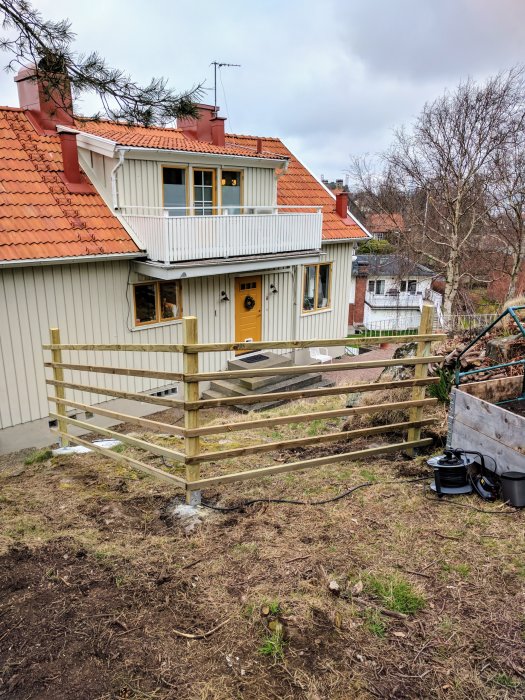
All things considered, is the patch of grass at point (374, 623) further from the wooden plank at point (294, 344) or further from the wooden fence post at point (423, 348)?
the wooden fence post at point (423, 348)

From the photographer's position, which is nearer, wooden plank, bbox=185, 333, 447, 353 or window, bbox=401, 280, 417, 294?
wooden plank, bbox=185, 333, 447, 353

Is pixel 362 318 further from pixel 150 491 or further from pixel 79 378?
pixel 150 491

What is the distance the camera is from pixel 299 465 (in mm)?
4789

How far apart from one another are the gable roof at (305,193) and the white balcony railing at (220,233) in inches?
61.9

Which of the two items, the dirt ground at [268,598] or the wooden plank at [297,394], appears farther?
the wooden plank at [297,394]

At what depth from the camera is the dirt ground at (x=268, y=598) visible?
265 cm

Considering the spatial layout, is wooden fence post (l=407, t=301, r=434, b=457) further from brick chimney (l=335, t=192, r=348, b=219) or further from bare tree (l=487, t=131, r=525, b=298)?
bare tree (l=487, t=131, r=525, b=298)

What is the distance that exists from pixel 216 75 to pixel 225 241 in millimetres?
7549

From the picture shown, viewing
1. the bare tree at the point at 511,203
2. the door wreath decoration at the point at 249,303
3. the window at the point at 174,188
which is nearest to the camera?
the window at the point at 174,188

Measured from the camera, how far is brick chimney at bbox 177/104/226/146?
45.9 feet

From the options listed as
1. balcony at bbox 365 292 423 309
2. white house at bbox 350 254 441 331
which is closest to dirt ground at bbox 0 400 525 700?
white house at bbox 350 254 441 331

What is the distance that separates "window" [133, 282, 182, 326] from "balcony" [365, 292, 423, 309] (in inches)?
1243

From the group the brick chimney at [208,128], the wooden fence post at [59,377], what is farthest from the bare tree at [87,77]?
the brick chimney at [208,128]

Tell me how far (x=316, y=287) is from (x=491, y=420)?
11.5 m
